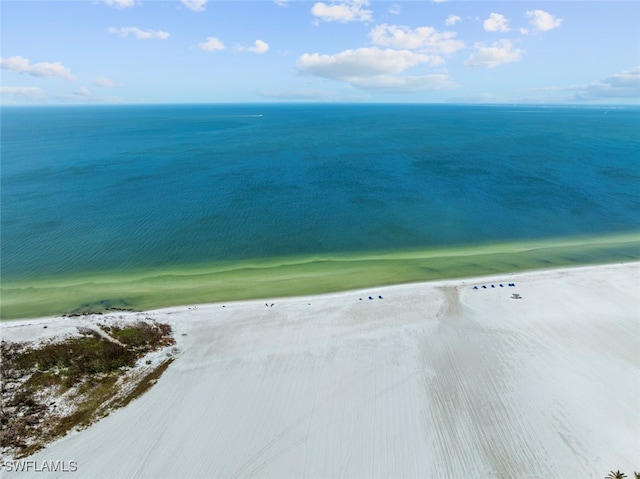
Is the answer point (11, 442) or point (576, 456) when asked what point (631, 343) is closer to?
point (576, 456)

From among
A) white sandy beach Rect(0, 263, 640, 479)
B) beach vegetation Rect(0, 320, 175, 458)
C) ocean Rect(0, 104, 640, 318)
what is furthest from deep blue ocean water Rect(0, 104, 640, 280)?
beach vegetation Rect(0, 320, 175, 458)

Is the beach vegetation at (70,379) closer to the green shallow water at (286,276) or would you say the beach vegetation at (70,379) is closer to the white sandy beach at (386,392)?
the white sandy beach at (386,392)

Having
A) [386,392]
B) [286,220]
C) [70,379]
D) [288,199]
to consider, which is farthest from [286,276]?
[288,199]

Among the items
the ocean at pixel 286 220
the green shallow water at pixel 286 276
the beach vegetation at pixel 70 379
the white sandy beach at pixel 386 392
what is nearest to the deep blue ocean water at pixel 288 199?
the ocean at pixel 286 220

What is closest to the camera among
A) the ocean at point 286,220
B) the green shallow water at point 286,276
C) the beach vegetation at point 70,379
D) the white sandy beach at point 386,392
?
the white sandy beach at point 386,392

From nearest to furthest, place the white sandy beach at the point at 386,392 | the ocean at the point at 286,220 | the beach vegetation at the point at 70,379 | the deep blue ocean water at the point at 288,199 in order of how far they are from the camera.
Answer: the white sandy beach at the point at 386,392 → the beach vegetation at the point at 70,379 → the ocean at the point at 286,220 → the deep blue ocean water at the point at 288,199

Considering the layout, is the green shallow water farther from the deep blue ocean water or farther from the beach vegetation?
the beach vegetation
